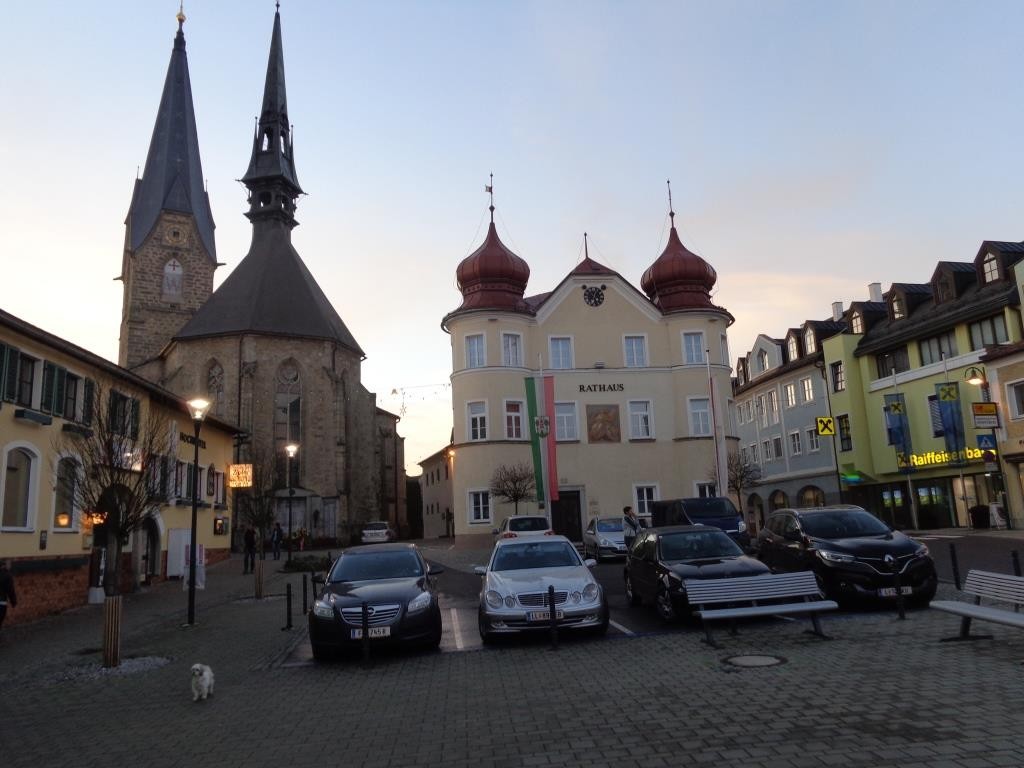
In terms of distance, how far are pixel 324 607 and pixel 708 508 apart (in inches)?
626

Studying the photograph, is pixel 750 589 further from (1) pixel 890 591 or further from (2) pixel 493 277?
(2) pixel 493 277

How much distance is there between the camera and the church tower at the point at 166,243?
6369cm

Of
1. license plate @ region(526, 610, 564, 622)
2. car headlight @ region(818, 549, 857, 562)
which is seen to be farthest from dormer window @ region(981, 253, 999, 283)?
license plate @ region(526, 610, 564, 622)

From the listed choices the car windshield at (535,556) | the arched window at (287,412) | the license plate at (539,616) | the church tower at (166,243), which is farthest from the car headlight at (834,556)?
the church tower at (166,243)

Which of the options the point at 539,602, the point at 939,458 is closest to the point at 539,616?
the point at 539,602

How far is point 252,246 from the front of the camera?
64.1m

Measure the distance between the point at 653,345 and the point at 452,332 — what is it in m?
10.6

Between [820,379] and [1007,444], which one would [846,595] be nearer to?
[1007,444]

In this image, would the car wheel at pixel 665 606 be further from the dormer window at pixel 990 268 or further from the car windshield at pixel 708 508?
the dormer window at pixel 990 268

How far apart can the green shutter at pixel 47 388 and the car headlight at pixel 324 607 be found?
11243 mm

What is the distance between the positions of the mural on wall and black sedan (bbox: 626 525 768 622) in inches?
993

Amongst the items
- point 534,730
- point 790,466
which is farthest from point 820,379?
point 534,730

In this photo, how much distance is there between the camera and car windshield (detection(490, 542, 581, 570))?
1269 centimetres

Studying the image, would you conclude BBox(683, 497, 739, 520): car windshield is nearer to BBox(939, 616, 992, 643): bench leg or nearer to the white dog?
BBox(939, 616, 992, 643): bench leg
